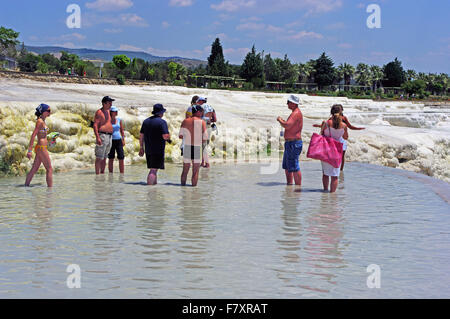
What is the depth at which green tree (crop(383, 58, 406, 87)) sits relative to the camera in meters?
138

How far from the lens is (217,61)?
292 ft

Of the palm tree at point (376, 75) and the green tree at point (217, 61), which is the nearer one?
the green tree at point (217, 61)

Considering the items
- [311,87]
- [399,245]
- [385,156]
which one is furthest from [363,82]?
[399,245]

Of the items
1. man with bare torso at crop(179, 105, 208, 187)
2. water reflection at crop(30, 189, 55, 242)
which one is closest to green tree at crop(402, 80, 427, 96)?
man with bare torso at crop(179, 105, 208, 187)

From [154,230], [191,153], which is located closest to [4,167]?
[191,153]

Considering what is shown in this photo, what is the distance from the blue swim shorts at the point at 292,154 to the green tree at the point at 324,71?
111 metres

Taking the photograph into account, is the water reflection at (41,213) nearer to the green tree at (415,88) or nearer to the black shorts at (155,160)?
the black shorts at (155,160)

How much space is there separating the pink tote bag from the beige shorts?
4.12 metres

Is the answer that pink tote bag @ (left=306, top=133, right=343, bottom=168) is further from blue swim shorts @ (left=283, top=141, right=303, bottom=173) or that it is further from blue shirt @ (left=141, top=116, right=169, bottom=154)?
blue shirt @ (left=141, top=116, right=169, bottom=154)

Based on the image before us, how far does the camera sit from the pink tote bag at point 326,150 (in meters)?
9.09

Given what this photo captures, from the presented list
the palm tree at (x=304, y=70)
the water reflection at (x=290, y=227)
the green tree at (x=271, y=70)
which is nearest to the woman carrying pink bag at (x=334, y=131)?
the water reflection at (x=290, y=227)
